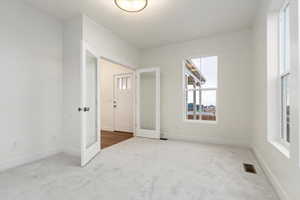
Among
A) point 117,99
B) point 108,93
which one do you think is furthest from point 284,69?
point 108,93

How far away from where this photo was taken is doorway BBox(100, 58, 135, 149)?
522 cm

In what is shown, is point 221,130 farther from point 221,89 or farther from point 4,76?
point 4,76

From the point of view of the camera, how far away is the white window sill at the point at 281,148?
155cm

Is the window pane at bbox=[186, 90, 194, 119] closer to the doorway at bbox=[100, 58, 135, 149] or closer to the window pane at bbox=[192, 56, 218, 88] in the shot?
the window pane at bbox=[192, 56, 218, 88]

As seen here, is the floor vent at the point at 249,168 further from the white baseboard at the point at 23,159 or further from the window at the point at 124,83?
the window at the point at 124,83

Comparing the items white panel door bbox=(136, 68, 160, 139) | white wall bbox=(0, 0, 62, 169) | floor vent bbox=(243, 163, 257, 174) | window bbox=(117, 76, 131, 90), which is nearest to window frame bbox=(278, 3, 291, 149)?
floor vent bbox=(243, 163, 257, 174)

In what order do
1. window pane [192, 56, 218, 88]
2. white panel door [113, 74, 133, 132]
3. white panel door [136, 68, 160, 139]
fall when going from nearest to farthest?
1. window pane [192, 56, 218, 88]
2. white panel door [136, 68, 160, 139]
3. white panel door [113, 74, 133, 132]

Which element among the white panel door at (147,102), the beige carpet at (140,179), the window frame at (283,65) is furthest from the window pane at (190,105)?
the window frame at (283,65)

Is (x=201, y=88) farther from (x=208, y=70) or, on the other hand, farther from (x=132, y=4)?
(x=132, y=4)

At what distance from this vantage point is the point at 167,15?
281 cm

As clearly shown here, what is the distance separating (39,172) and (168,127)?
9.85 ft

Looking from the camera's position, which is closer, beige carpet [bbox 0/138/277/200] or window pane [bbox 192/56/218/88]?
beige carpet [bbox 0/138/277/200]

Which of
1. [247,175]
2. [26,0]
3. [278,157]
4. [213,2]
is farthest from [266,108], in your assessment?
[26,0]

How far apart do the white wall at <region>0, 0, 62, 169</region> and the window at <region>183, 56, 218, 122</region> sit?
10.2ft
